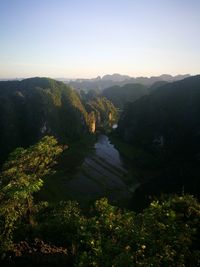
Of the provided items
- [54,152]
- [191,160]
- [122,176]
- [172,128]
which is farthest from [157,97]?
[54,152]

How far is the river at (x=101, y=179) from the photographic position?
2879 inches

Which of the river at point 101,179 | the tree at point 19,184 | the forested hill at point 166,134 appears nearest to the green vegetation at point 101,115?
the forested hill at point 166,134

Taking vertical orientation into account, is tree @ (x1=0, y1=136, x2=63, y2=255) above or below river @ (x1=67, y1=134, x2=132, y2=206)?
above

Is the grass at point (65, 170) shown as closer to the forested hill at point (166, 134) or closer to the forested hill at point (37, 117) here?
the forested hill at point (37, 117)

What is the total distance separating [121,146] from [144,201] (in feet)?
219

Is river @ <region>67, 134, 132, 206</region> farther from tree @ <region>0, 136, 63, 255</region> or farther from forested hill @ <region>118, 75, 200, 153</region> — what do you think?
tree @ <region>0, 136, 63, 255</region>

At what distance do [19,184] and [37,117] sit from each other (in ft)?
400

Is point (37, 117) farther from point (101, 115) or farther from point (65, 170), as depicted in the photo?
point (101, 115)

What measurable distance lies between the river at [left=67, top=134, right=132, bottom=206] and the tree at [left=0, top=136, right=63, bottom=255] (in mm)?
39097

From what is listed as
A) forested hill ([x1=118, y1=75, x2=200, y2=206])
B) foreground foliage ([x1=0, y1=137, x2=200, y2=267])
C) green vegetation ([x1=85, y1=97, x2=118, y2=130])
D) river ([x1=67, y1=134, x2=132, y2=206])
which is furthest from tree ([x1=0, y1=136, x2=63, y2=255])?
green vegetation ([x1=85, y1=97, x2=118, y2=130])

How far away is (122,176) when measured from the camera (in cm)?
9006

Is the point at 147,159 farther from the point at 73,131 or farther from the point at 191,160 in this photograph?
the point at 73,131

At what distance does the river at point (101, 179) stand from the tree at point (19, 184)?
3910 centimetres

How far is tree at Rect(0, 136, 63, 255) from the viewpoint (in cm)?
2338
